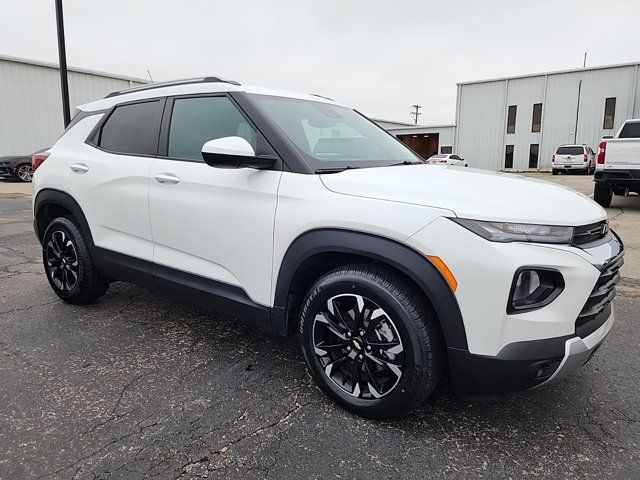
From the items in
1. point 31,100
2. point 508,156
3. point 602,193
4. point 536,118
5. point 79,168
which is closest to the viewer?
point 79,168

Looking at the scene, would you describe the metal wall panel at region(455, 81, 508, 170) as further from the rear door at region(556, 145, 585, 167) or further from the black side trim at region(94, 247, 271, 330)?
the black side trim at region(94, 247, 271, 330)

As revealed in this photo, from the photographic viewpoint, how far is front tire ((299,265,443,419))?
2.06m

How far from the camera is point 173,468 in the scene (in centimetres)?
194

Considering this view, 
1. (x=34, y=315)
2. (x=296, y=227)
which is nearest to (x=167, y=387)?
(x=296, y=227)

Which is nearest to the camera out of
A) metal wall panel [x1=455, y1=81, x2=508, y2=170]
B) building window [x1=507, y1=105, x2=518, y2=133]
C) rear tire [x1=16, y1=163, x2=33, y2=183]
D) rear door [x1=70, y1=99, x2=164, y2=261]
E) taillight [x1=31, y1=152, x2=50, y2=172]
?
rear door [x1=70, y1=99, x2=164, y2=261]

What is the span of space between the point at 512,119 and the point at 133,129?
37.4 metres

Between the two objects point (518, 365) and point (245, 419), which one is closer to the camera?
point (518, 365)

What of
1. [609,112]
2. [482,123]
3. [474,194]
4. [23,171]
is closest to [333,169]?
[474,194]

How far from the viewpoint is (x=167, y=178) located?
2.96m

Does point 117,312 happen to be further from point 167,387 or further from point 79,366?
point 167,387

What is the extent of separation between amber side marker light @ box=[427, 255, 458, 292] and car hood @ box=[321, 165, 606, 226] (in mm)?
215

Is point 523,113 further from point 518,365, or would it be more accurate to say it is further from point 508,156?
point 518,365

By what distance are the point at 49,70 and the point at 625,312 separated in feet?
88.0

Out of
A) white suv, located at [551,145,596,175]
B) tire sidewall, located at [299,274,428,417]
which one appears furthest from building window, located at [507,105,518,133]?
tire sidewall, located at [299,274,428,417]
